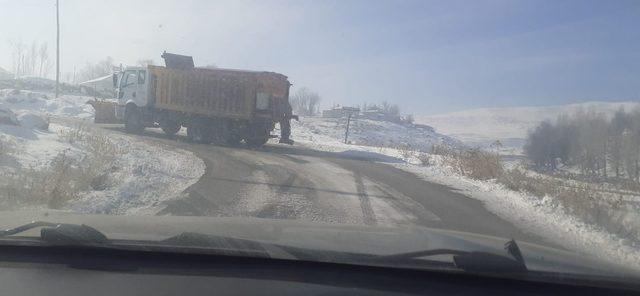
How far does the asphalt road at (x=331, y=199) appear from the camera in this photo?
27.8 ft

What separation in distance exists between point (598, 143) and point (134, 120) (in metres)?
20.8

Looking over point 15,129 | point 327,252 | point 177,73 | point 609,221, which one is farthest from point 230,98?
point 327,252

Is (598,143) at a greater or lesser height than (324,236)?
greater

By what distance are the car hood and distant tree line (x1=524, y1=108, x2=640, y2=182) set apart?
1768 cm

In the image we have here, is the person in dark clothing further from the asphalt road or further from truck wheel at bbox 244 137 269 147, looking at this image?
the asphalt road

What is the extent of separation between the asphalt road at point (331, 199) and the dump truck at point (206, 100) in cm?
763

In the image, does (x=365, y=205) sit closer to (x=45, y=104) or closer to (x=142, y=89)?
(x=142, y=89)

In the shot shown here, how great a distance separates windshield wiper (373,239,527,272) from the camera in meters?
3.05

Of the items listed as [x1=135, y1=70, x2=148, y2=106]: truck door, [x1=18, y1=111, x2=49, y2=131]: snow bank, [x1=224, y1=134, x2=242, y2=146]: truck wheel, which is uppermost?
[x1=135, y1=70, x2=148, y2=106]: truck door

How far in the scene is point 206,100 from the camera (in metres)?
24.2

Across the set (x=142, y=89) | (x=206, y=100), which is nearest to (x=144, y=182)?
(x=206, y=100)

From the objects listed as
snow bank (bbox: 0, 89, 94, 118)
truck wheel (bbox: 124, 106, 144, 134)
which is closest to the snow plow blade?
truck wheel (bbox: 124, 106, 144, 134)

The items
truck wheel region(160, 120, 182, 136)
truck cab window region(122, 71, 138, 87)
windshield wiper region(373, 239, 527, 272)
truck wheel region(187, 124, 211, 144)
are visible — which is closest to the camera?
windshield wiper region(373, 239, 527, 272)

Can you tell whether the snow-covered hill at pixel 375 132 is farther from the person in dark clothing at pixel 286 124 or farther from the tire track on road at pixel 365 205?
the tire track on road at pixel 365 205
